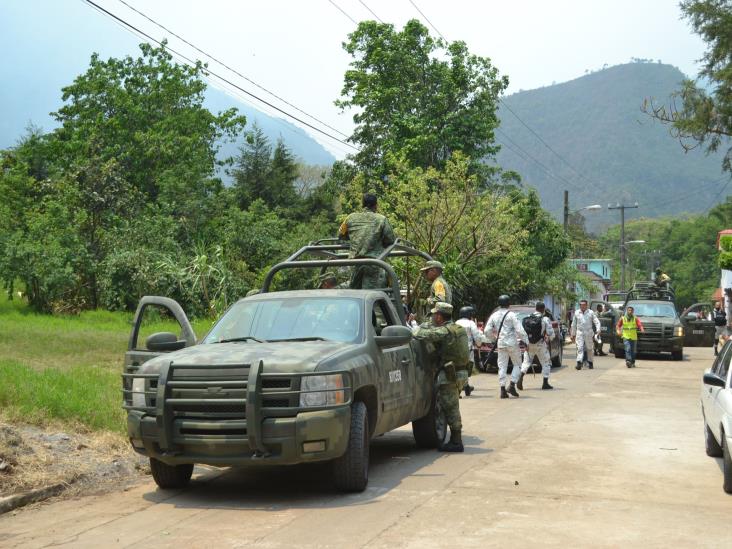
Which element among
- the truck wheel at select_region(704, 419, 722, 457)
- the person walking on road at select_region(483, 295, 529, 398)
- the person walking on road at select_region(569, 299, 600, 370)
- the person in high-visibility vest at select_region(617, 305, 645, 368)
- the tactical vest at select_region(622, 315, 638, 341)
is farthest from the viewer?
the tactical vest at select_region(622, 315, 638, 341)

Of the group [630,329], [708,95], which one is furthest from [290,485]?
[708,95]

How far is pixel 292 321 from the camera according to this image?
9422 millimetres

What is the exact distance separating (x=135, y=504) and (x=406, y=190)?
22.5m

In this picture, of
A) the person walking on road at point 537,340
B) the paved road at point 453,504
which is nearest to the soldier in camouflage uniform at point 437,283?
the paved road at point 453,504

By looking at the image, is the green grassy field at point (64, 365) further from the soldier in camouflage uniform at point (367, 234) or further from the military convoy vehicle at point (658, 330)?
the military convoy vehicle at point (658, 330)

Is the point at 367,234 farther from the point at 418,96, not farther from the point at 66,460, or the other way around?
the point at 418,96

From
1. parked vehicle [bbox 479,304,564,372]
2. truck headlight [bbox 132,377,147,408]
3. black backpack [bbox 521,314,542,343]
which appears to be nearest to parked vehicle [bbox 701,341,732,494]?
truck headlight [bbox 132,377,147,408]

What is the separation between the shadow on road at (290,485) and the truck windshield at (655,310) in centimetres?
2230

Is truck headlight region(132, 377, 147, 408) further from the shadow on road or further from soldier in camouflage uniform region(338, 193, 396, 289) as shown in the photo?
soldier in camouflage uniform region(338, 193, 396, 289)

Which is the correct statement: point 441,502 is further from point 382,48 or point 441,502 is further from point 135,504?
point 382,48

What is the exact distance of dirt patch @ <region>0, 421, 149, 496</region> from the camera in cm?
876

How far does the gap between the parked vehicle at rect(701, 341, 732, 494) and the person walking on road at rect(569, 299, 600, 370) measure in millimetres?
15915

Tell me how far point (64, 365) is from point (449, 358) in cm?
956

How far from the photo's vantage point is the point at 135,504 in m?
8.28
